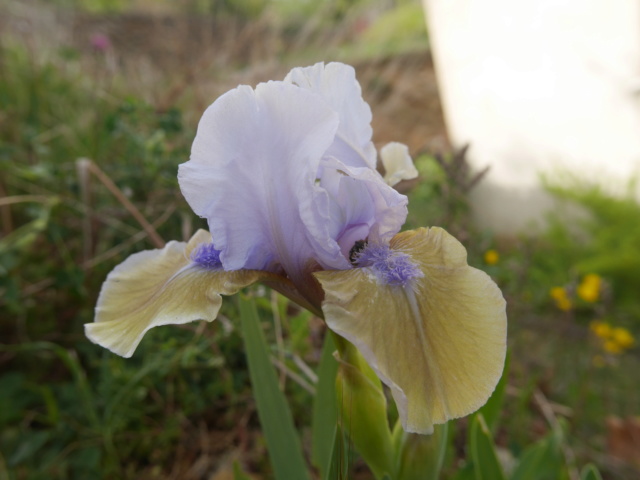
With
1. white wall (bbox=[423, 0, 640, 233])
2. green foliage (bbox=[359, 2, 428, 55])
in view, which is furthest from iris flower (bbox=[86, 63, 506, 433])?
green foliage (bbox=[359, 2, 428, 55])

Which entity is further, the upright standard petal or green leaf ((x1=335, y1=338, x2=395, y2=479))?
green leaf ((x1=335, y1=338, x2=395, y2=479))

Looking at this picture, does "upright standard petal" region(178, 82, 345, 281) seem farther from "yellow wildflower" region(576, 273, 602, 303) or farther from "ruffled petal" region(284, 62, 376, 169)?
"yellow wildflower" region(576, 273, 602, 303)

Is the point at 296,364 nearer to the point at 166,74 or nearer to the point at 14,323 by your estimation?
the point at 14,323

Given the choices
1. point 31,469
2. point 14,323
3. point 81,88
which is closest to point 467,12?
point 81,88

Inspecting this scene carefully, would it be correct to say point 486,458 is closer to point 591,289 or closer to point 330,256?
point 330,256

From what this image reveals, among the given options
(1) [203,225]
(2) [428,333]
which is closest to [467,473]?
(2) [428,333]

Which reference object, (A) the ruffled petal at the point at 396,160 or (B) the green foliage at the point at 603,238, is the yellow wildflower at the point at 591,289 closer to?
(B) the green foliage at the point at 603,238
